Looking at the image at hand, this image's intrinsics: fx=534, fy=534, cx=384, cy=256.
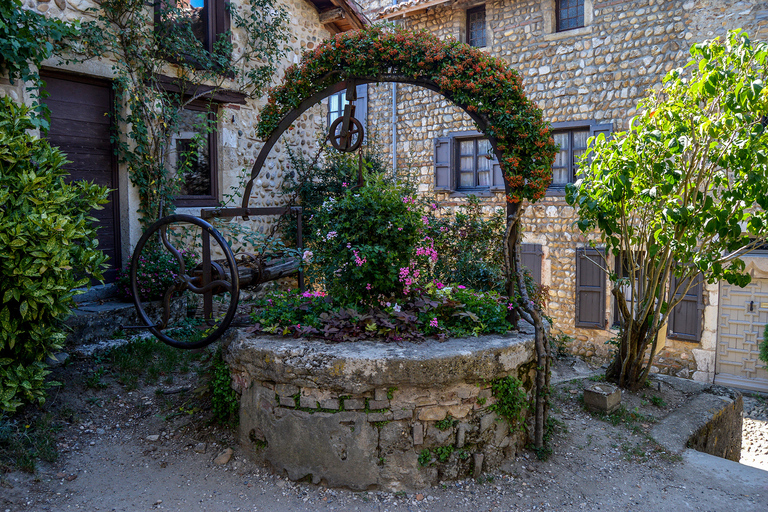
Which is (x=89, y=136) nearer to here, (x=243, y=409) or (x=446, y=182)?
(x=243, y=409)

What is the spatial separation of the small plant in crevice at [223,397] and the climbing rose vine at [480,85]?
231 cm

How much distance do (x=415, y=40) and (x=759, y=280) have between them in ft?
22.1

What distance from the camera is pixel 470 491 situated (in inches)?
125

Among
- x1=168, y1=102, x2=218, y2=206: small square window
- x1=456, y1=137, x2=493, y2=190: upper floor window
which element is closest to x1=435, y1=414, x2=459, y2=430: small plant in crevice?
x1=168, y1=102, x2=218, y2=206: small square window

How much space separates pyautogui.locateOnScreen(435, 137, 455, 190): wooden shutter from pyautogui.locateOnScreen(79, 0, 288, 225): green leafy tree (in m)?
4.32

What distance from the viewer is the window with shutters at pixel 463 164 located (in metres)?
9.89

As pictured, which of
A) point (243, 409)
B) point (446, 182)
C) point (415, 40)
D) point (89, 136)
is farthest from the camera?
point (446, 182)

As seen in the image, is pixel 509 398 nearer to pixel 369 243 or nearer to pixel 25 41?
pixel 369 243

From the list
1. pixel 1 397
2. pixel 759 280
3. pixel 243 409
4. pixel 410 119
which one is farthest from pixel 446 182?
pixel 1 397

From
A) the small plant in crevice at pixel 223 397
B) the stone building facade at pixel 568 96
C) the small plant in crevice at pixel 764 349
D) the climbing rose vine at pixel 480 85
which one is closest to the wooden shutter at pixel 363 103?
the stone building facade at pixel 568 96

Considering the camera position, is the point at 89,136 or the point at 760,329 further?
the point at 760,329

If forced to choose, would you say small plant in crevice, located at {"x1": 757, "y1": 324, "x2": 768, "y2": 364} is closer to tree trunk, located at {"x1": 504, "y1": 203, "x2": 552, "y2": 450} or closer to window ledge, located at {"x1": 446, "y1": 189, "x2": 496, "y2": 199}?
window ledge, located at {"x1": 446, "y1": 189, "x2": 496, "y2": 199}

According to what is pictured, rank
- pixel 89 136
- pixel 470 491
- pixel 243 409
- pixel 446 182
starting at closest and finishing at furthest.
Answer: pixel 470 491
pixel 243 409
pixel 89 136
pixel 446 182

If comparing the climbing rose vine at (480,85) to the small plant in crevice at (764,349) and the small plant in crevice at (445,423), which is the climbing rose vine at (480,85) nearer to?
the small plant in crevice at (445,423)
